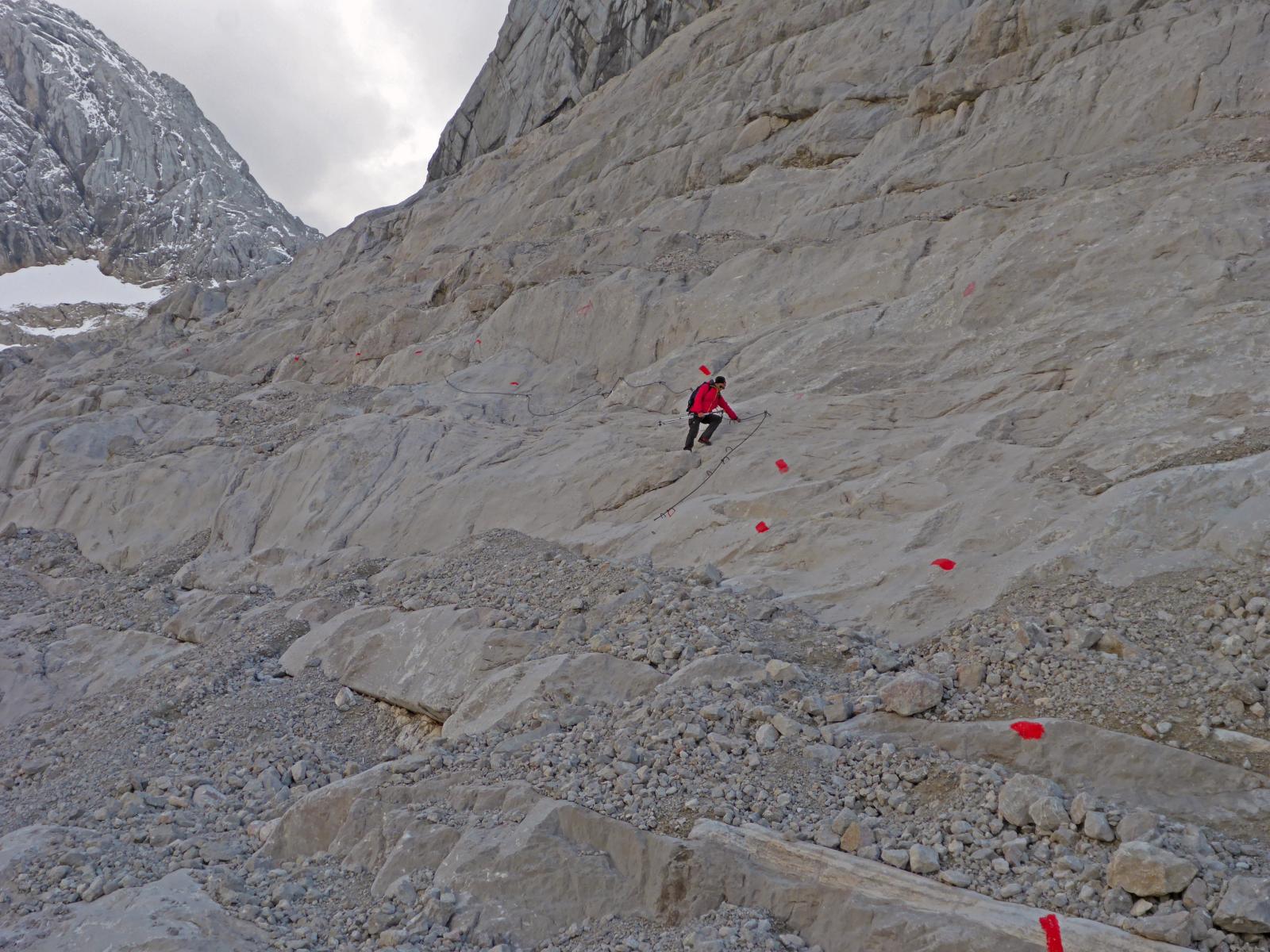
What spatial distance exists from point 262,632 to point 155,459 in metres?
9.11

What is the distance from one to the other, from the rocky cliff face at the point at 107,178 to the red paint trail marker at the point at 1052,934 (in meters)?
91.4

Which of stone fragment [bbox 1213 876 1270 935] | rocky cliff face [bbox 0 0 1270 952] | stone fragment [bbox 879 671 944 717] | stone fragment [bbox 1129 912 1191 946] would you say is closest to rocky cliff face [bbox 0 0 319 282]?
rocky cliff face [bbox 0 0 1270 952]

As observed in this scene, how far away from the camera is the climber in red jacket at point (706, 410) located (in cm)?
1199

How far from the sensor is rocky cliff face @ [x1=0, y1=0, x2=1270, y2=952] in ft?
16.8

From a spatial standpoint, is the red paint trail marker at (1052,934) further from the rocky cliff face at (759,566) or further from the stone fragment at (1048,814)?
the stone fragment at (1048,814)

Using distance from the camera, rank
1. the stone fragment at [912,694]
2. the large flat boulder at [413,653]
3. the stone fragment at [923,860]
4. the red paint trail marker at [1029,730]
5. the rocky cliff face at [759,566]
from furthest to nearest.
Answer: the large flat boulder at [413,653] < the stone fragment at [912,694] < the red paint trail marker at [1029,730] < the rocky cliff face at [759,566] < the stone fragment at [923,860]

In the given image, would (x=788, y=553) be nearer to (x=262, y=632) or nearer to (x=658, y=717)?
(x=658, y=717)

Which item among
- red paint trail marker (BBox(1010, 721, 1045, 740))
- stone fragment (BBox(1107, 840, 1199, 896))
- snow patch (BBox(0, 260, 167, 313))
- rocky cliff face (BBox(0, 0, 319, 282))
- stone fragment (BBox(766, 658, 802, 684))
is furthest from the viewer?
rocky cliff face (BBox(0, 0, 319, 282))

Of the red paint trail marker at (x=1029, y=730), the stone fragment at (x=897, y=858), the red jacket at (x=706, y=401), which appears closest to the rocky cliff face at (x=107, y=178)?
the red jacket at (x=706, y=401)

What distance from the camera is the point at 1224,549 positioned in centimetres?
689

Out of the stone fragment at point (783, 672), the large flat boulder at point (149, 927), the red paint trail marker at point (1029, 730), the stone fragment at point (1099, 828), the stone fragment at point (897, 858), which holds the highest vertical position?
the stone fragment at point (783, 672)

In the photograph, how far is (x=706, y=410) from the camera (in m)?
12.1

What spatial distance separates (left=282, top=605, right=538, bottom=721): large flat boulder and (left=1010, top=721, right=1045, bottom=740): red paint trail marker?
440 cm

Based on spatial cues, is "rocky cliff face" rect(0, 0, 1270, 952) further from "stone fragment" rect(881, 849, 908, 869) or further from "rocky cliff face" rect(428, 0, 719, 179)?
"rocky cliff face" rect(428, 0, 719, 179)
